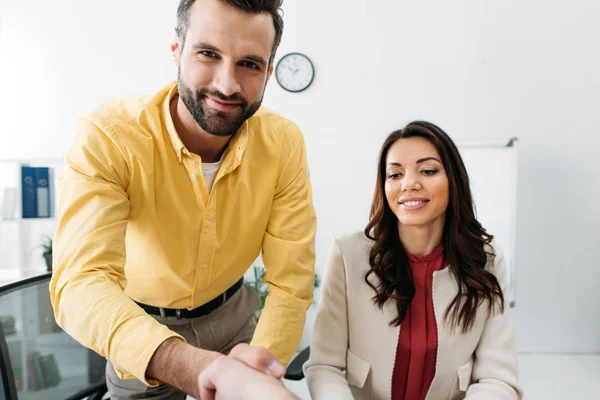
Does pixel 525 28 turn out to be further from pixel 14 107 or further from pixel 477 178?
pixel 14 107

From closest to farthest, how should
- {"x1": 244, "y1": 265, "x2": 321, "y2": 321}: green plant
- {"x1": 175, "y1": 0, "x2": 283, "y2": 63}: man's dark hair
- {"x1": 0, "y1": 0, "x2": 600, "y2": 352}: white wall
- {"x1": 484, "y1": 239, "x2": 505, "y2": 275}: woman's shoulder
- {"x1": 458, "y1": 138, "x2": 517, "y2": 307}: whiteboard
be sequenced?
1. {"x1": 175, "y1": 0, "x2": 283, "y2": 63}: man's dark hair
2. {"x1": 484, "y1": 239, "x2": 505, "y2": 275}: woman's shoulder
3. {"x1": 458, "y1": 138, "x2": 517, "y2": 307}: whiteboard
4. {"x1": 0, "y1": 0, "x2": 600, "y2": 352}: white wall
5. {"x1": 244, "y1": 265, "x2": 321, "y2": 321}: green plant

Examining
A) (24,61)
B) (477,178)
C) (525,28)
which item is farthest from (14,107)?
(525,28)

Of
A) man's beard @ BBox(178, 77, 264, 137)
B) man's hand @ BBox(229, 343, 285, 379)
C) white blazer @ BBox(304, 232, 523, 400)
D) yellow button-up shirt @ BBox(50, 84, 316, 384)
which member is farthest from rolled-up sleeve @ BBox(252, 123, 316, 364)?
man's hand @ BBox(229, 343, 285, 379)

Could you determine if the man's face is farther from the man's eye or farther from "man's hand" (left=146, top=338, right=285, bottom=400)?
"man's hand" (left=146, top=338, right=285, bottom=400)

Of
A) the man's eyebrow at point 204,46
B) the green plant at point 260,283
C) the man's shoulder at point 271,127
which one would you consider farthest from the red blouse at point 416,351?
the green plant at point 260,283

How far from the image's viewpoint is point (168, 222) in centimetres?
119

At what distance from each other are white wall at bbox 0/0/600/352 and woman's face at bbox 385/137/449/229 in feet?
5.43

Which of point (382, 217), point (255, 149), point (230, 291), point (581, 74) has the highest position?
point (581, 74)

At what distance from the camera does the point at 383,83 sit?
9.96ft

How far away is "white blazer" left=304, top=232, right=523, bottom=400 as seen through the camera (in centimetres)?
129

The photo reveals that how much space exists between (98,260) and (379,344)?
2.67ft

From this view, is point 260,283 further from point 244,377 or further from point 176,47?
point 244,377

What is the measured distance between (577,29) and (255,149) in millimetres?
2578

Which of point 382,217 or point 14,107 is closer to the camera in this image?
point 382,217
